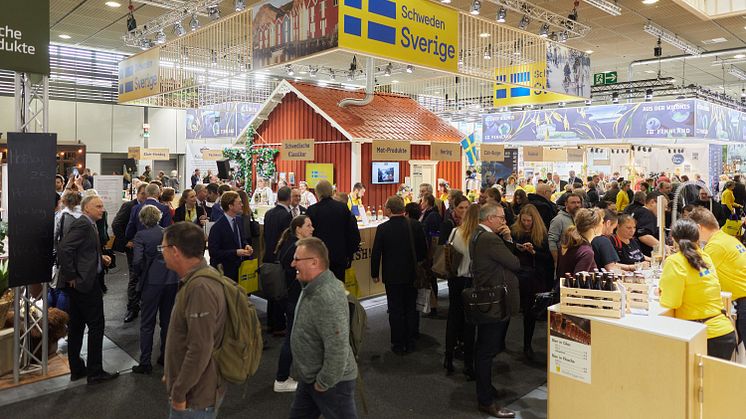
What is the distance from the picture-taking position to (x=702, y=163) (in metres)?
16.0

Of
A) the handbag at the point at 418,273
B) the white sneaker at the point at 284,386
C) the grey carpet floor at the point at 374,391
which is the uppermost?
the handbag at the point at 418,273

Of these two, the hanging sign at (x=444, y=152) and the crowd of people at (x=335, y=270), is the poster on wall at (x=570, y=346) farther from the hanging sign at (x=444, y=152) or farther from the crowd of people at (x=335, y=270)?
the hanging sign at (x=444, y=152)

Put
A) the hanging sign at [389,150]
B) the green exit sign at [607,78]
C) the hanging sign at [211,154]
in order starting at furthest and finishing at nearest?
the green exit sign at [607,78]
the hanging sign at [211,154]
the hanging sign at [389,150]

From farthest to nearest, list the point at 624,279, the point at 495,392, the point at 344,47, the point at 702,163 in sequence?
1. the point at 702,163
2. the point at 344,47
3. the point at 495,392
4. the point at 624,279

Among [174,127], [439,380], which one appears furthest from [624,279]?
[174,127]

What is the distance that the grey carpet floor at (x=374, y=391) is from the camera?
4.04m

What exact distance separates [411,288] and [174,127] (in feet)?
56.0

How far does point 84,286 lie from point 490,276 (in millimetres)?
3190

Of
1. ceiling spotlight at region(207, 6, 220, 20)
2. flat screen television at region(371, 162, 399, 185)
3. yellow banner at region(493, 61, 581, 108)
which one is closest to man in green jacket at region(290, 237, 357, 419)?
yellow banner at region(493, 61, 581, 108)

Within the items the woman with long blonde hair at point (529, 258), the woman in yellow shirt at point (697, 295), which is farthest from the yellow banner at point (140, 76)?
the woman in yellow shirt at point (697, 295)

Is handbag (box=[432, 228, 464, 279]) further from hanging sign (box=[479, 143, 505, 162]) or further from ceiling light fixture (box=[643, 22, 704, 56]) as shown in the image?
ceiling light fixture (box=[643, 22, 704, 56])

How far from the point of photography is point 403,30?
5965 mm

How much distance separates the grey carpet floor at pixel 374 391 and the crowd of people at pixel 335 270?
0.54ft

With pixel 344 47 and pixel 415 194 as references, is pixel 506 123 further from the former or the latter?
pixel 344 47
